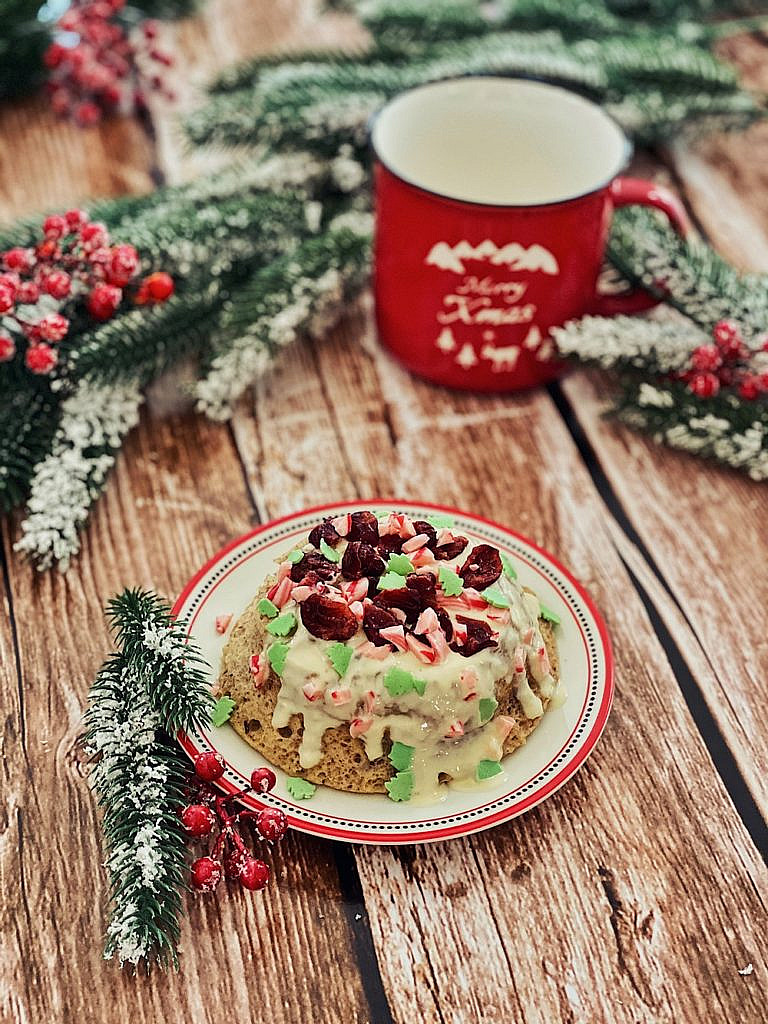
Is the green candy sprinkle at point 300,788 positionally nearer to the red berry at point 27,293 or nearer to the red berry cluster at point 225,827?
the red berry cluster at point 225,827

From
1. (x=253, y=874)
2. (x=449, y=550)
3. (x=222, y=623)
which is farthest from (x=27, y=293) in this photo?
(x=253, y=874)

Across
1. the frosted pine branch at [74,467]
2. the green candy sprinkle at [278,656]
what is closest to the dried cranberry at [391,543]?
the green candy sprinkle at [278,656]

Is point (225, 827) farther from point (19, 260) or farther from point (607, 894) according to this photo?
point (19, 260)

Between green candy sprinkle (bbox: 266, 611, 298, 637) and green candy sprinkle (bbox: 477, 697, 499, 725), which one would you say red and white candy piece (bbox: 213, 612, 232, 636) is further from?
green candy sprinkle (bbox: 477, 697, 499, 725)

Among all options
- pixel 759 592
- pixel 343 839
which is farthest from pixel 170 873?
pixel 759 592

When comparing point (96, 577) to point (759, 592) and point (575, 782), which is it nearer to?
point (575, 782)

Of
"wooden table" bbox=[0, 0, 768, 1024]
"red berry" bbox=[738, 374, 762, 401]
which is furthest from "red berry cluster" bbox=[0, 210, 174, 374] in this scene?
"red berry" bbox=[738, 374, 762, 401]

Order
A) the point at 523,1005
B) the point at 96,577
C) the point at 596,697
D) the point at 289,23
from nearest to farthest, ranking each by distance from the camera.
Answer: the point at 523,1005 < the point at 596,697 < the point at 96,577 < the point at 289,23
